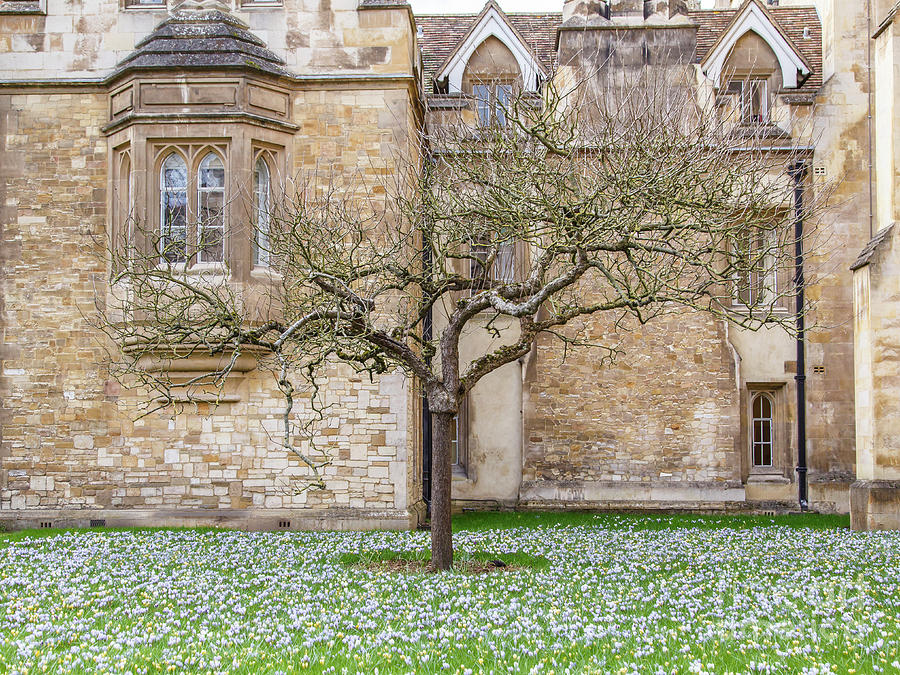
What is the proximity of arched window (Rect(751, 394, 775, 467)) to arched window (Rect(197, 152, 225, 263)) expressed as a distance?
1135 centimetres

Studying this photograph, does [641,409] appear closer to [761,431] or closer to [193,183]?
[761,431]

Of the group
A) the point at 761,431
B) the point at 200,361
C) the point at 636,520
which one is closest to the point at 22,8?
the point at 200,361

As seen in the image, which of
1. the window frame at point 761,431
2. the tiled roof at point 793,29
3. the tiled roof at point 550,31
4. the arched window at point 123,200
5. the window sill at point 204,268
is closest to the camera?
the window sill at point 204,268

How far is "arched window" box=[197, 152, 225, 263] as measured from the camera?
14383 mm

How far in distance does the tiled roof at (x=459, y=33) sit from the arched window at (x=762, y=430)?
8331 millimetres

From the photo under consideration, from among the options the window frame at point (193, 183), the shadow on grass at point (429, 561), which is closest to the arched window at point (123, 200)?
the window frame at point (193, 183)

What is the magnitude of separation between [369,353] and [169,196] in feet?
19.5

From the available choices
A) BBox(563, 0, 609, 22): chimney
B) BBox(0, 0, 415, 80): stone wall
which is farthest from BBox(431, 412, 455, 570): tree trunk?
BBox(563, 0, 609, 22): chimney

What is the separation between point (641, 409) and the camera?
18.0 meters

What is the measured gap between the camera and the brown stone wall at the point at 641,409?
17.8 meters

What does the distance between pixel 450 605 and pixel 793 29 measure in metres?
18.2

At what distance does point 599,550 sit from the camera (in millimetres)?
11922

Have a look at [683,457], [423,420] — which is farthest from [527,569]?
[683,457]

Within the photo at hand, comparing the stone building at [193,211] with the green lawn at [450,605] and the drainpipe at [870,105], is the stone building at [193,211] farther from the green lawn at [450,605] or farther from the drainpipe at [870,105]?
the drainpipe at [870,105]
